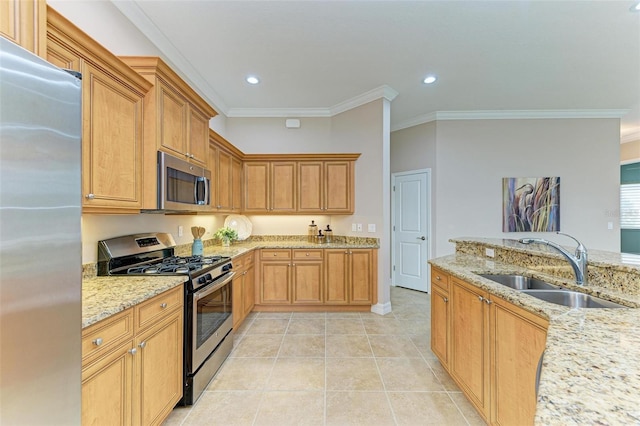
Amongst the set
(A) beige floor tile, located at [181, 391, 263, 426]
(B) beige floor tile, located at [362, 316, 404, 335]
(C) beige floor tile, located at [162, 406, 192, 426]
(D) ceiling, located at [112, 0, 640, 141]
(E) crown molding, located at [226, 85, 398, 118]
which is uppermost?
(D) ceiling, located at [112, 0, 640, 141]

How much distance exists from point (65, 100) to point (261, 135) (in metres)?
3.35

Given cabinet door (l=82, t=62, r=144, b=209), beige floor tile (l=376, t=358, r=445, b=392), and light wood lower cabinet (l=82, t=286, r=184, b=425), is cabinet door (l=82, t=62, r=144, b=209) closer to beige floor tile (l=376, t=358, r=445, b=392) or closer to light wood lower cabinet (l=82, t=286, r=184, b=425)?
light wood lower cabinet (l=82, t=286, r=184, b=425)

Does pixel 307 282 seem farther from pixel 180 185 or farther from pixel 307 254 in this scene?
pixel 180 185

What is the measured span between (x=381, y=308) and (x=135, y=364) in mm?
2842

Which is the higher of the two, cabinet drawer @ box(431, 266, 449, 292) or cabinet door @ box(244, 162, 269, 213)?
cabinet door @ box(244, 162, 269, 213)

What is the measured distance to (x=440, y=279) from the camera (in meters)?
2.16

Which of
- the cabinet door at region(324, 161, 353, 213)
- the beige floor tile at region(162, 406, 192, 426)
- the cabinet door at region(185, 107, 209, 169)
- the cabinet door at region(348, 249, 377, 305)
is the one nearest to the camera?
the beige floor tile at region(162, 406, 192, 426)

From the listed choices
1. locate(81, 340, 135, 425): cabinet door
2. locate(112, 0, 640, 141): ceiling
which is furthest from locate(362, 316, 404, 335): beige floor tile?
locate(112, 0, 640, 141): ceiling

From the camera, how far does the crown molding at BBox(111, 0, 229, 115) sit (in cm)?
209

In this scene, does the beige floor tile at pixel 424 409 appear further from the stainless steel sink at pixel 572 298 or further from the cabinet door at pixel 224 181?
the cabinet door at pixel 224 181

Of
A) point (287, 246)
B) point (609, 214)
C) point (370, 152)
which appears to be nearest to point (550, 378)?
point (287, 246)

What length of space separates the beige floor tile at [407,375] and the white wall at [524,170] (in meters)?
2.37

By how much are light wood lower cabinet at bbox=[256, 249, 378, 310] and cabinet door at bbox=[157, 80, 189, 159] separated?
184cm

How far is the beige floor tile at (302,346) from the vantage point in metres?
2.45
